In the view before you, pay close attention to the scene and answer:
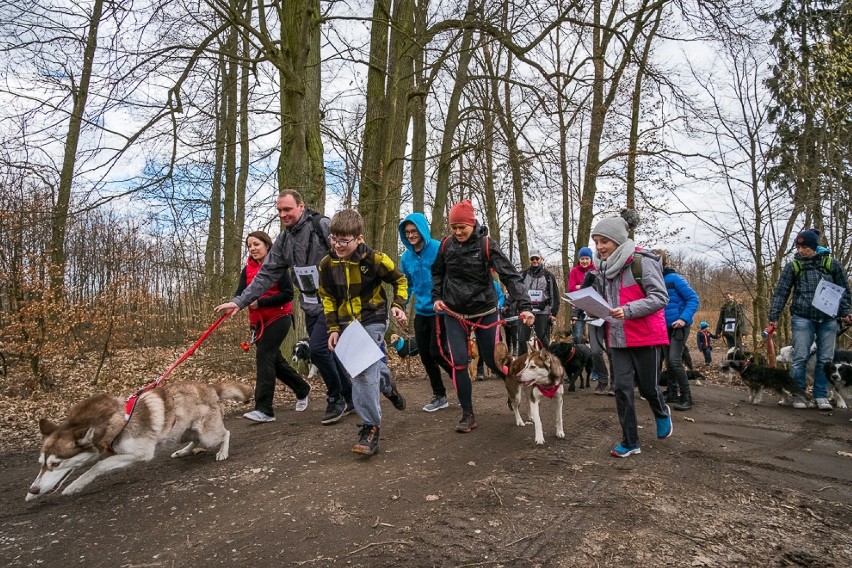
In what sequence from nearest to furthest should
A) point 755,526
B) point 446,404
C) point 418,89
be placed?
1. point 755,526
2. point 446,404
3. point 418,89

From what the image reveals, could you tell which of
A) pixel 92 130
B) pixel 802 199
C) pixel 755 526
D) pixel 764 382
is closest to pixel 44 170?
pixel 92 130

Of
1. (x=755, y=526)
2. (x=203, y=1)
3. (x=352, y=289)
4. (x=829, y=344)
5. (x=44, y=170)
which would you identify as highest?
(x=203, y=1)

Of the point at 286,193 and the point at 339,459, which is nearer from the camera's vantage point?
the point at 339,459

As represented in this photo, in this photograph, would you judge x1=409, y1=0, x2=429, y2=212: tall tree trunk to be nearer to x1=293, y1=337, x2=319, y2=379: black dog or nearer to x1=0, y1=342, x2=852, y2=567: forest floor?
x1=293, y1=337, x2=319, y2=379: black dog

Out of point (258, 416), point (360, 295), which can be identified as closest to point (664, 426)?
point (360, 295)

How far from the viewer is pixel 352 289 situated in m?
4.92

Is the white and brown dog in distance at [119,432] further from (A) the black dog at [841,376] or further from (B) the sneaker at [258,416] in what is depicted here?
(A) the black dog at [841,376]

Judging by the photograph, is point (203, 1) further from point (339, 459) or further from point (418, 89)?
point (339, 459)

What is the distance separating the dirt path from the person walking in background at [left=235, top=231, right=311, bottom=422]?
0.71m

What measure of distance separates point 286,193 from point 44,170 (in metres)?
4.77

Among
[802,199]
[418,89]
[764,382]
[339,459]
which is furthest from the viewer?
[418,89]

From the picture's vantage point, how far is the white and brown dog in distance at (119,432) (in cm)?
382

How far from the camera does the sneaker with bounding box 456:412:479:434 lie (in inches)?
220

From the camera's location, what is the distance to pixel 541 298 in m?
9.77
